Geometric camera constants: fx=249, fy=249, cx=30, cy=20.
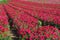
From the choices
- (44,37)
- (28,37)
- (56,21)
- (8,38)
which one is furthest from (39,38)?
(56,21)

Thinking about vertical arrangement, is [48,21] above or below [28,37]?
below

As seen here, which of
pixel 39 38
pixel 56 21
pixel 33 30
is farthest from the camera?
pixel 56 21

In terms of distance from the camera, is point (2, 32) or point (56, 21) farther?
point (56, 21)

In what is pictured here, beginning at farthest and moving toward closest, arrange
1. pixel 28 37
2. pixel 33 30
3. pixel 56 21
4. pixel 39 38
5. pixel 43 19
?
pixel 43 19
pixel 56 21
pixel 33 30
pixel 28 37
pixel 39 38

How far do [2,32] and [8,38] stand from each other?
0.36 metres

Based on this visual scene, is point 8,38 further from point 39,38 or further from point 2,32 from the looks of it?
point 39,38

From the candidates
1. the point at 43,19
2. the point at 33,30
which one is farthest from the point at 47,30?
the point at 43,19

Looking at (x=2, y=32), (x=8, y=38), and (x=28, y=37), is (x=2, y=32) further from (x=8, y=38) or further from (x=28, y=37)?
(x=28, y=37)

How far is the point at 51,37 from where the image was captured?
897 centimetres

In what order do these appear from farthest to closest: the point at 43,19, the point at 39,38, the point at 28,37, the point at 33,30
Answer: the point at 43,19 < the point at 33,30 < the point at 28,37 < the point at 39,38

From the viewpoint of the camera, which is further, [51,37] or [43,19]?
[43,19]

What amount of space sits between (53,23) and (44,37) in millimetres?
8503

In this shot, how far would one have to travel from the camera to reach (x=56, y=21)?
16766mm

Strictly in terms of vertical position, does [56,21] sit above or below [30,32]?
below
